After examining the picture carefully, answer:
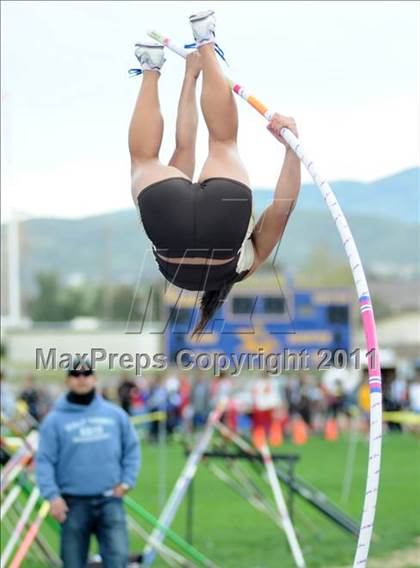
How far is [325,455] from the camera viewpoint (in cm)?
2275

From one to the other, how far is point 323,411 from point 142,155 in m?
23.8

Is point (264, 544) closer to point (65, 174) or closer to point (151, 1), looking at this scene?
point (65, 174)

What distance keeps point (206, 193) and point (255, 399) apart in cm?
1809

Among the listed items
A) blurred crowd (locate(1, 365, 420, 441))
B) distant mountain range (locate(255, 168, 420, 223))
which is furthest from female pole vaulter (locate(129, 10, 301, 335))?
blurred crowd (locate(1, 365, 420, 441))

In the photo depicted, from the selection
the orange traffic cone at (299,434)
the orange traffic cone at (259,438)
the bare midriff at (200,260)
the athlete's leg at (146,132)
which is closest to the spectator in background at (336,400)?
the orange traffic cone at (299,434)

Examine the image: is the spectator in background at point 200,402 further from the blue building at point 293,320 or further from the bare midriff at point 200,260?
the bare midriff at point 200,260

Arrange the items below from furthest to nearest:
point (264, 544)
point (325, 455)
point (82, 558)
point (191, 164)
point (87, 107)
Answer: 1. point (325, 455)
2. point (264, 544)
3. point (87, 107)
4. point (82, 558)
5. point (191, 164)

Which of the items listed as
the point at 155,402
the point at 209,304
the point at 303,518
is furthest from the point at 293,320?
the point at 209,304

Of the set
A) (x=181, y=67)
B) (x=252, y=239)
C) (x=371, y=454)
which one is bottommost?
(x=371, y=454)

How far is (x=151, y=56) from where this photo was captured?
6336mm

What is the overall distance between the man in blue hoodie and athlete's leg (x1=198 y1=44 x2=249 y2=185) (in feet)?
8.55

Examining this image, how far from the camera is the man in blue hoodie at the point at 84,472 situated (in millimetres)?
8312

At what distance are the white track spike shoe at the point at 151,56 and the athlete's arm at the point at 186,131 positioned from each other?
32cm

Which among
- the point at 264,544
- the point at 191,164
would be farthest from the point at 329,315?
the point at 191,164
